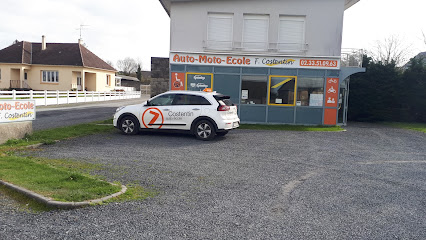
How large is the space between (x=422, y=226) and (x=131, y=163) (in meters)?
5.79

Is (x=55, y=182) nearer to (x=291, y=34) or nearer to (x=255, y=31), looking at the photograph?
(x=255, y=31)

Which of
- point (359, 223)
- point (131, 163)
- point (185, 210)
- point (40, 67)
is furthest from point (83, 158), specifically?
point (40, 67)

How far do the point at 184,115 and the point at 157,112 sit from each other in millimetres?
972

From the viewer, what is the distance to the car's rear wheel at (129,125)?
12.6 metres

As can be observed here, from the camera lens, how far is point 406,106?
24.0 m

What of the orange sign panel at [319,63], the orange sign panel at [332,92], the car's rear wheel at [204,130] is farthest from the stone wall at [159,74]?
the car's rear wheel at [204,130]

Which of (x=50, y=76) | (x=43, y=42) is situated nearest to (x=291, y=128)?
(x=50, y=76)

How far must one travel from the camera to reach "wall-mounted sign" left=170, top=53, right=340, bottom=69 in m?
17.8

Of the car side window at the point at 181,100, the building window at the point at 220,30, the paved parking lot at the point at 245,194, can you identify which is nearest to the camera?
the paved parking lot at the point at 245,194

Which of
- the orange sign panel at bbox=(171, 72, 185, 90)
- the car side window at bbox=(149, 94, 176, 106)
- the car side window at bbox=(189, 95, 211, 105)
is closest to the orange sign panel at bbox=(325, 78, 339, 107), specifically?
the orange sign panel at bbox=(171, 72, 185, 90)

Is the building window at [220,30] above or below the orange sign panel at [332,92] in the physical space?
above

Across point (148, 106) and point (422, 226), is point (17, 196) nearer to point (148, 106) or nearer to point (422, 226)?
point (422, 226)

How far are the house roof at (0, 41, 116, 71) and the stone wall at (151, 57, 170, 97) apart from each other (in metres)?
27.1

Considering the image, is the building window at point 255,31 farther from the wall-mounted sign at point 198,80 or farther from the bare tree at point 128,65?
the bare tree at point 128,65
